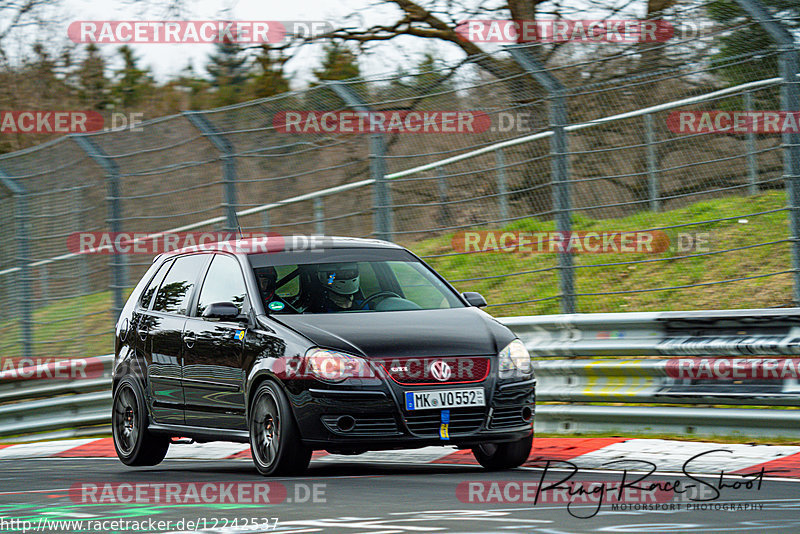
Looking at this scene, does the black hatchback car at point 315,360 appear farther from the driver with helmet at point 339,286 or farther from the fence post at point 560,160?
the fence post at point 560,160

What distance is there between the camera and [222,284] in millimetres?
9312

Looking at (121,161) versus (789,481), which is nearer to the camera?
(789,481)

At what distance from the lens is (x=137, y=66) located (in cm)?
3253

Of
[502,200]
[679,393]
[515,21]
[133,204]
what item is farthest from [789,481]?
[515,21]

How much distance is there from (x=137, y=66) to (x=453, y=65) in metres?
22.4

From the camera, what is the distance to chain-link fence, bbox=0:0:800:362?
1012cm

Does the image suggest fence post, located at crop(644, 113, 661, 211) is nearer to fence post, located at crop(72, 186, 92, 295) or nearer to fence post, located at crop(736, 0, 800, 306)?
fence post, located at crop(736, 0, 800, 306)

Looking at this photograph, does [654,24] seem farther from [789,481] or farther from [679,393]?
[789,481]

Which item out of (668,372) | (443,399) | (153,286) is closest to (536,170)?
(668,372)

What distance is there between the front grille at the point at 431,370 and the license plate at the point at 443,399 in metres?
0.06

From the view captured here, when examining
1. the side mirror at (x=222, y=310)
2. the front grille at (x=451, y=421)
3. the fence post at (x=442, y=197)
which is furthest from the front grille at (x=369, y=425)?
the fence post at (x=442, y=197)

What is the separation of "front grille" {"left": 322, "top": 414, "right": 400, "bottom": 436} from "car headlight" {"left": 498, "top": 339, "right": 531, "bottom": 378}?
0.77m

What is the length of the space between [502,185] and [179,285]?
2.99 meters

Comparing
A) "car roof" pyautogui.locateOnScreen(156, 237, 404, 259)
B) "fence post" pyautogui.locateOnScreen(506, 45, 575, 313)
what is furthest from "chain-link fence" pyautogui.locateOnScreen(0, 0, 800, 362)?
"car roof" pyautogui.locateOnScreen(156, 237, 404, 259)
